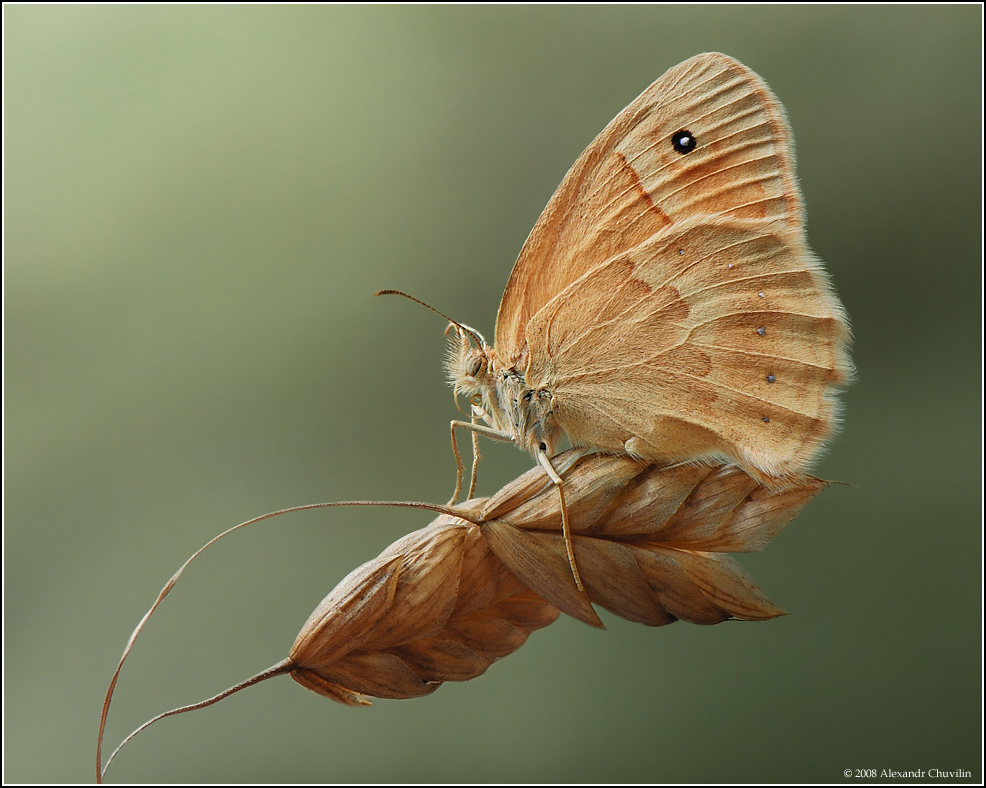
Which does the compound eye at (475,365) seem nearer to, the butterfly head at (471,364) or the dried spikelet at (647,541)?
the butterfly head at (471,364)

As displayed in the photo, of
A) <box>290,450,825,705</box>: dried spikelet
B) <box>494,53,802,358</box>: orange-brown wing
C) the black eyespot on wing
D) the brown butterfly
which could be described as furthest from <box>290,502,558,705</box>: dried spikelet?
the black eyespot on wing

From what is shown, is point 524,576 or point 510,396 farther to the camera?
point 510,396

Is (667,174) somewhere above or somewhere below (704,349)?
above

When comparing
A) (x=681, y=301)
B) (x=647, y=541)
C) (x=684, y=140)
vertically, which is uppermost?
(x=684, y=140)

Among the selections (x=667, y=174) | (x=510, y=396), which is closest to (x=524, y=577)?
(x=510, y=396)

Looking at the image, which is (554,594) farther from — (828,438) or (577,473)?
(828,438)

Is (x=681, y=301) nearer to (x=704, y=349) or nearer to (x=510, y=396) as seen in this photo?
(x=704, y=349)

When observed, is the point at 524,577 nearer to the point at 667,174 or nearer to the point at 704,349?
the point at 704,349
